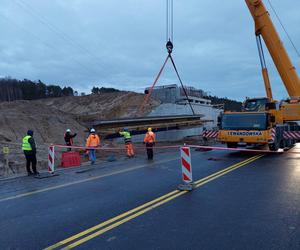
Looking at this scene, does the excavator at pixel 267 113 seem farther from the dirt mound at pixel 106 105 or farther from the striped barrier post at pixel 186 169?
the dirt mound at pixel 106 105

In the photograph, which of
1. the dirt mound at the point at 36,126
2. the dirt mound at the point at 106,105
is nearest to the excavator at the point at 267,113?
the dirt mound at the point at 36,126

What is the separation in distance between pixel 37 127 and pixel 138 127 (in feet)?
31.7

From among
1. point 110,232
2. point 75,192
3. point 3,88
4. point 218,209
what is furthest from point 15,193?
point 3,88

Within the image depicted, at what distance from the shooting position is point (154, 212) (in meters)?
6.11

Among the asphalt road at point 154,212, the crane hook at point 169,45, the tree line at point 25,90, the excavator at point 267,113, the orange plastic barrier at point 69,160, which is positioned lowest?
the asphalt road at point 154,212

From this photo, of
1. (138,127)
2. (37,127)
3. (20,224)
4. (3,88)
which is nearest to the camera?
(20,224)

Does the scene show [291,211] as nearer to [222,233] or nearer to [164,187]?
[222,233]

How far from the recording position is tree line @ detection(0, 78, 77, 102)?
81250mm

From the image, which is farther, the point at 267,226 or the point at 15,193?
the point at 15,193

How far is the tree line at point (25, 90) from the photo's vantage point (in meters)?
81.2

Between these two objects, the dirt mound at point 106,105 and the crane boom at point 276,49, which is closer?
the crane boom at point 276,49

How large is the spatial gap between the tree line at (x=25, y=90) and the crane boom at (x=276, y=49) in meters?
61.0

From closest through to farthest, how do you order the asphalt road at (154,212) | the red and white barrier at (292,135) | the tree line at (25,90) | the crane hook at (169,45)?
the asphalt road at (154,212), the red and white barrier at (292,135), the crane hook at (169,45), the tree line at (25,90)

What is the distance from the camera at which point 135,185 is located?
8.89 metres
